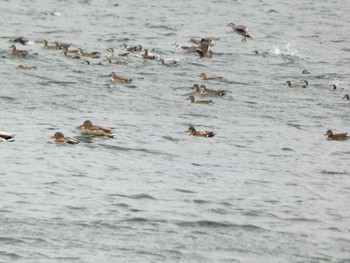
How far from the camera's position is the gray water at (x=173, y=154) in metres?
16.8

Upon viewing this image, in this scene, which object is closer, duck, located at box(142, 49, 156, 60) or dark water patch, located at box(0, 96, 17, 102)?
dark water patch, located at box(0, 96, 17, 102)

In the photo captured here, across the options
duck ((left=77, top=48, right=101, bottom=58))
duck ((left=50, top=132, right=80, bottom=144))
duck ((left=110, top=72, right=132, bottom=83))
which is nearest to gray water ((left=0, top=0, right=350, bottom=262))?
duck ((left=50, top=132, right=80, bottom=144))

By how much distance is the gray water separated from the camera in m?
16.8

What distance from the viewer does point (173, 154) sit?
73.6 ft

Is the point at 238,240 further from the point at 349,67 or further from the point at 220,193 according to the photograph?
the point at 349,67

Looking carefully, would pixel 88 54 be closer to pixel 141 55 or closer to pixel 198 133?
pixel 141 55

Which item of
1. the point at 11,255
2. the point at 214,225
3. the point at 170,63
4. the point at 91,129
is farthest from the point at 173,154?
the point at 170,63

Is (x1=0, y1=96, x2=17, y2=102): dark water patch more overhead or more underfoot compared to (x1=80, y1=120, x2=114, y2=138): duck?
more underfoot

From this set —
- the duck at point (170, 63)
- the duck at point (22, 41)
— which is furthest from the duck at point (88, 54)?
the duck at point (22, 41)

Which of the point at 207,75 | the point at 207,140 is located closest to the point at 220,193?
the point at 207,140

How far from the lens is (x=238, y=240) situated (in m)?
17.0

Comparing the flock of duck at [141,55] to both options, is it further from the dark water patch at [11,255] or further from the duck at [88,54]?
the dark water patch at [11,255]

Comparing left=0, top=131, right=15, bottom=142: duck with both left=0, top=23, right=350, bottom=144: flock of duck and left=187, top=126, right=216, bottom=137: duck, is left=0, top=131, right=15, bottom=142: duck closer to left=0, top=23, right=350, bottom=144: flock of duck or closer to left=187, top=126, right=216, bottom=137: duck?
left=0, top=23, right=350, bottom=144: flock of duck

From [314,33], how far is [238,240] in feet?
79.9
